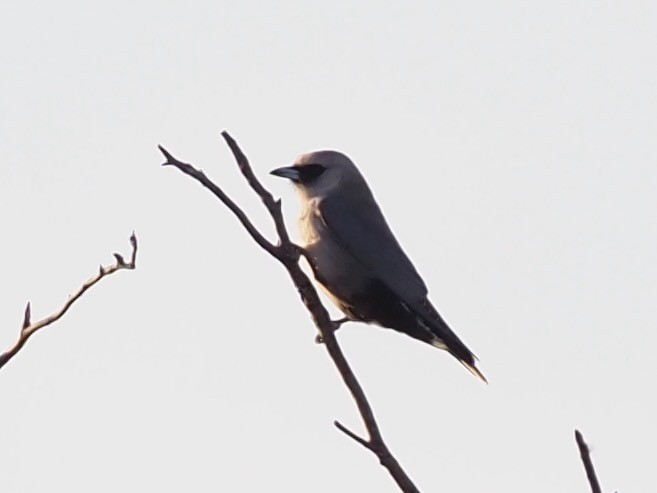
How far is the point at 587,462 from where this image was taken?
327 centimetres

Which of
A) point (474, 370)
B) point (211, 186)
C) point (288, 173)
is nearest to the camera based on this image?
point (211, 186)

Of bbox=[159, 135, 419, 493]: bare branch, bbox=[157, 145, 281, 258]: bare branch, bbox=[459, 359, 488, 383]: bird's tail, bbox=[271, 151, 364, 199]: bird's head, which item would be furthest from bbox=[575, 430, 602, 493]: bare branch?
bbox=[271, 151, 364, 199]: bird's head

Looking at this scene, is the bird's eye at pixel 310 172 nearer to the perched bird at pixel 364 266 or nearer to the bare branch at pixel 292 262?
the perched bird at pixel 364 266

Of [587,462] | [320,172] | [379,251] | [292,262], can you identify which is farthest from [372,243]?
[587,462]

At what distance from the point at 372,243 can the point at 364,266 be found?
0.77 feet

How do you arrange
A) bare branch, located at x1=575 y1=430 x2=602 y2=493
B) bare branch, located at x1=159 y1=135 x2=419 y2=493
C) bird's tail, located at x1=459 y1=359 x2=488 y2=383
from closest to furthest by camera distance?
1. bare branch, located at x1=575 y1=430 x2=602 y2=493
2. bare branch, located at x1=159 y1=135 x2=419 y2=493
3. bird's tail, located at x1=459 y1=359 x2=488 y2=383

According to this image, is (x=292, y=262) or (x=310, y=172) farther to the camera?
(x=310, y=172)

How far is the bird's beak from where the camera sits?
26.2 ft

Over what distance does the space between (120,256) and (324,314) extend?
962 millimetres

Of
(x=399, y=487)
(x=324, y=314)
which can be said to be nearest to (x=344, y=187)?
(x=324, y=314)

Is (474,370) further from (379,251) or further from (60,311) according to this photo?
(60,311)

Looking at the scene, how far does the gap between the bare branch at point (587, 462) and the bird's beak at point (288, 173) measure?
15.9 feet

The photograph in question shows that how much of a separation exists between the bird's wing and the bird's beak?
332 millimetres

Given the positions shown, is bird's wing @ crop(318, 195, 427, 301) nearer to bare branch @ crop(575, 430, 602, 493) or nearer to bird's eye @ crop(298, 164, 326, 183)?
bird's eye @ crop(298, 164, 326, 183)
